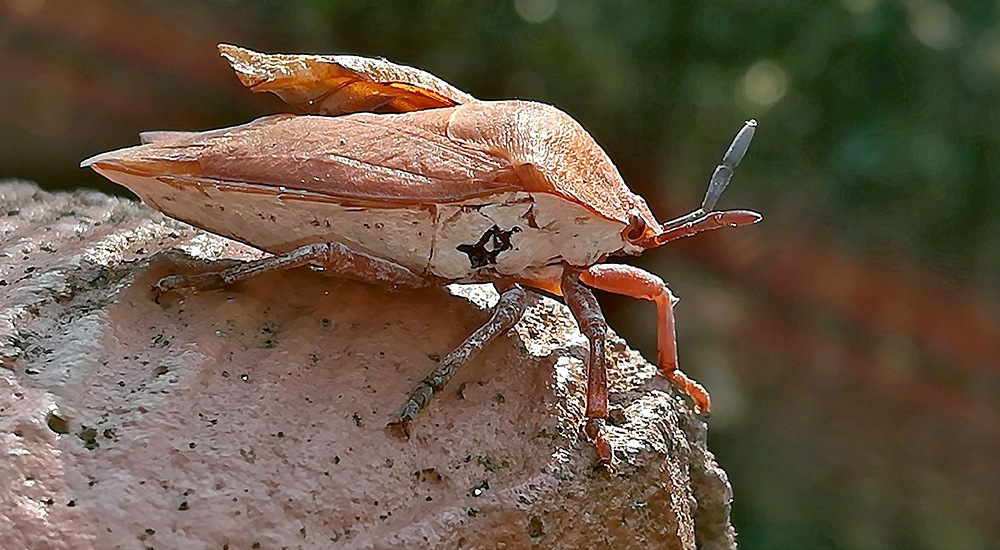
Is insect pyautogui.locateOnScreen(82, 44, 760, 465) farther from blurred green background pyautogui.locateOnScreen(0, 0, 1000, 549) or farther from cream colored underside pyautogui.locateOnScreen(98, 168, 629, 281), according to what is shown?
blurred green background pyautogui.locateOnScreen(0, 0, 1000, 549)

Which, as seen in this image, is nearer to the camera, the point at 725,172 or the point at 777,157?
the point at 725,172

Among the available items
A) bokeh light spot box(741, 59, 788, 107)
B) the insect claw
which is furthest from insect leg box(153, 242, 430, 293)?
bokeh light spot box(741, 59, 788, 107)

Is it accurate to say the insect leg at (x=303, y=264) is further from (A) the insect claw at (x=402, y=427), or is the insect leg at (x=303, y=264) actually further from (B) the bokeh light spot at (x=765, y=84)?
(B) the bokeh light spot at (x=765, y=84)

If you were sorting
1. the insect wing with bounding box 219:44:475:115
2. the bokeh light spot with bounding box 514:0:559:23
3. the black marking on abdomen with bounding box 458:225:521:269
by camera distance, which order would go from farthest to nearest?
the bokeh light spot with bounding box 514:0:559:23 → the insect wing with bounding box 219:44:475:115 → the black marking on abdomen with bounding box 458:225:521:269

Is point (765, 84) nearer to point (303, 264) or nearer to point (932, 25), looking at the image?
point (932, 25)

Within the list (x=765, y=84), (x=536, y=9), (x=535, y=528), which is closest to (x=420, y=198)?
(x=535, y=528)

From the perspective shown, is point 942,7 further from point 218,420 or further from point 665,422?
point 218,420
